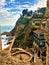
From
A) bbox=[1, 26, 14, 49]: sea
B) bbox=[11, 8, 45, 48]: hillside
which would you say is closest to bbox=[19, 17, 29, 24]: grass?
bbox=[11, 8, 45, 48]: hillside

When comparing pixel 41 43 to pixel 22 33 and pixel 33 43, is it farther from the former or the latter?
pixel 22 33

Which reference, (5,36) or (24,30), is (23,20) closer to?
(24,30)

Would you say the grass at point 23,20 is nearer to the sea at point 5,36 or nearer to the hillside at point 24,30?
the hillside at point 24,30

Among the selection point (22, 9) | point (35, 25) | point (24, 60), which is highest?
point (22, 9)

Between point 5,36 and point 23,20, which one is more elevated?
point 23,20

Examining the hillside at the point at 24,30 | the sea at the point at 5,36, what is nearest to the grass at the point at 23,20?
the hillside at the point at 24,30

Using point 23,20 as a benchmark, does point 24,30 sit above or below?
below

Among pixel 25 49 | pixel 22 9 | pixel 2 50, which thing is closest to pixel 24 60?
pixel 25 49

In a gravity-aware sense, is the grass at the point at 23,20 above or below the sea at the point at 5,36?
above

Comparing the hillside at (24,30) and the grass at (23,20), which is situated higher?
the grass at (23,20)

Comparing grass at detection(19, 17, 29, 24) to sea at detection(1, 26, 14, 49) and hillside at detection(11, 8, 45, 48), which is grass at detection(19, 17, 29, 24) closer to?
hillside at detection(11, 8, 45, 48)

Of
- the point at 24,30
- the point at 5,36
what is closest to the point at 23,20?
the point at 24,30
